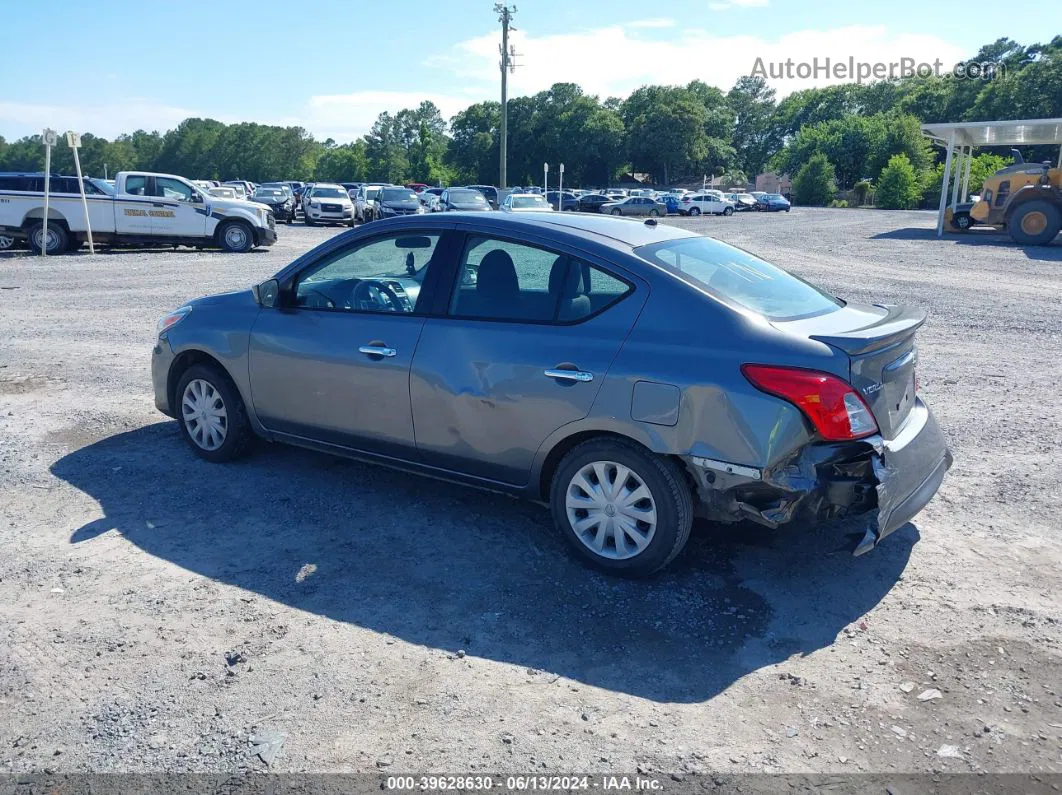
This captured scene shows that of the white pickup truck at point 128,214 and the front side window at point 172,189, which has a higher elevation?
the front side window at point 172,189

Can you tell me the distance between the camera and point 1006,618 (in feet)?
12.7

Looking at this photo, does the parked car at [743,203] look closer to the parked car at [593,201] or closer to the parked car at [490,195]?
the parked car at [593,201]

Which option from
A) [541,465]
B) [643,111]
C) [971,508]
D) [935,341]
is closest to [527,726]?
[541,465]

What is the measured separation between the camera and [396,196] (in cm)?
3372

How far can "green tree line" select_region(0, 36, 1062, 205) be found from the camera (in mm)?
72812

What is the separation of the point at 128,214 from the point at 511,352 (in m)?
19.4

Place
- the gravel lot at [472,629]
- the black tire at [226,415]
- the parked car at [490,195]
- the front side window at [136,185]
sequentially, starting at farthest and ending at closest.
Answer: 1. the parked car at [490,195]
2. the front side window at [136,185]
3. the black tire at [226,415]
4. the gravel lot at [472,629]

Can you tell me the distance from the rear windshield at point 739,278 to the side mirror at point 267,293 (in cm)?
231

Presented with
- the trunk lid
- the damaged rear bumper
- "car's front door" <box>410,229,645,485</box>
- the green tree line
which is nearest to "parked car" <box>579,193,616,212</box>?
the green tree line

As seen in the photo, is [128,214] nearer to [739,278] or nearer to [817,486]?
[739,278]

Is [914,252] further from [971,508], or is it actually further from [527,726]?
[527,726]

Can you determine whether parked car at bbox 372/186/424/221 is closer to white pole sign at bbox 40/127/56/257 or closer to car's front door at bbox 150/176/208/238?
car's front door at bbox 150/176/208/238

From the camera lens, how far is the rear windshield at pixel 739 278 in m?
4.20

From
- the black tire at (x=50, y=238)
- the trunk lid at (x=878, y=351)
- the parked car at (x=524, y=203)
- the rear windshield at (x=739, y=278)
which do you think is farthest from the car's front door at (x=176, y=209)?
the trunk lid at (x=878, y=351)
